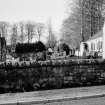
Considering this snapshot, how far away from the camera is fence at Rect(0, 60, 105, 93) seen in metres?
7.93

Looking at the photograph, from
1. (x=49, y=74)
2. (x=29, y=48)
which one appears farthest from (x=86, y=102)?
(x=29, y=48)

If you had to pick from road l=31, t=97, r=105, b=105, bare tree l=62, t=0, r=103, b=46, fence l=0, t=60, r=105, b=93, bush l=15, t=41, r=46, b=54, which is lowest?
road l=31, t=97, r=105, b=105

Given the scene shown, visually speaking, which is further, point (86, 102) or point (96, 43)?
point (96, 43)

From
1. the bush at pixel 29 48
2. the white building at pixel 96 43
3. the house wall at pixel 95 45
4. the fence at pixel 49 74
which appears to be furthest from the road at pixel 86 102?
the house wall at pixel 95 45

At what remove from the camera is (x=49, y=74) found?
836 centimetres

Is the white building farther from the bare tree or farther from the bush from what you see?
the bush

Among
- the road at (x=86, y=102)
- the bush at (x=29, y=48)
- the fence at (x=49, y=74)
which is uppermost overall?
the bush at (x=29, y=48)

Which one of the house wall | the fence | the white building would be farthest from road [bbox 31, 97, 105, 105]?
the house wall

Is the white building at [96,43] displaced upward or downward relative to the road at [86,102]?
upward

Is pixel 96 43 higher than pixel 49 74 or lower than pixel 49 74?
higher

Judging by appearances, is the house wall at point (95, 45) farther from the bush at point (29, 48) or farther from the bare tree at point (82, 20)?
the bush at point (29, 48)

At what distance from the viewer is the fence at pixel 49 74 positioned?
26.0 ft

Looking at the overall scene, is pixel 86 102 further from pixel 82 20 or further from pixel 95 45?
pixel 82 20

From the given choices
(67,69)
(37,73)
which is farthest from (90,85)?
(37,73)
